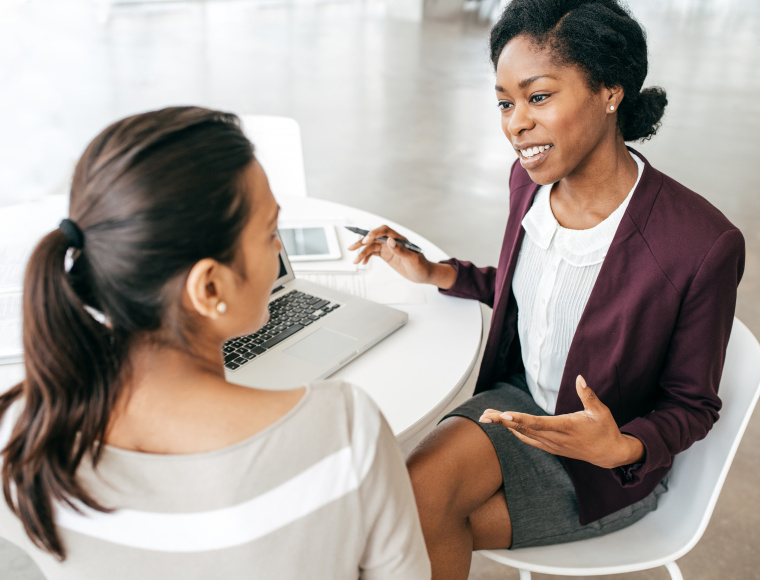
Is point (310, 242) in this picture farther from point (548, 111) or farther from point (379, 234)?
point (548, 111)

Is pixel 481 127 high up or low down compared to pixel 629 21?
down

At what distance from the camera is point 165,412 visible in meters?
0.73

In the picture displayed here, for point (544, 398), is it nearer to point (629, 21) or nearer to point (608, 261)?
point (608, 261)

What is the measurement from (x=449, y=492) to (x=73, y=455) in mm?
723

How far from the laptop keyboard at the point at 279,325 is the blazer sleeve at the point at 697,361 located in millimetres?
654

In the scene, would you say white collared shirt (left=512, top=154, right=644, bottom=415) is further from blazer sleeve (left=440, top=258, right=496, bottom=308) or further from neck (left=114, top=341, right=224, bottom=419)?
neck (left=114, top=341, right=224, bottom=419)

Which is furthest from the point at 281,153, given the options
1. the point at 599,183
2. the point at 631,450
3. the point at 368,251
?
the point at 631,450

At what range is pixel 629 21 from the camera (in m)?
1.29

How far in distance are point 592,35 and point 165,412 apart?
102cm

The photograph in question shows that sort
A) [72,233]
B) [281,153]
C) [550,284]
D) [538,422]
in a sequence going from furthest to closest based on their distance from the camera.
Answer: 1. [281,153]
2. [550,284]
3. [538,422]
4. [72,233]

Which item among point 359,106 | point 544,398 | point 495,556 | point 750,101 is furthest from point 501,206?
point 750,101

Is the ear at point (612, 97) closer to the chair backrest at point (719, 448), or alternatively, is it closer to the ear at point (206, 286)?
the chair backrest at point (719, 448)

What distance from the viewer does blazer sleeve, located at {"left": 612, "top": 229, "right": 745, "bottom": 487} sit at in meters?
1.22

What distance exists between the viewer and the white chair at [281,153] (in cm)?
268
